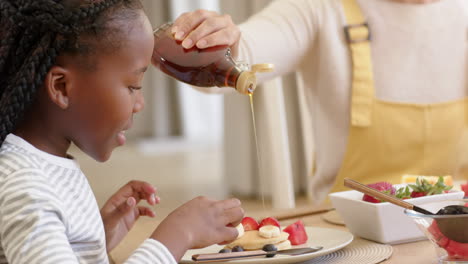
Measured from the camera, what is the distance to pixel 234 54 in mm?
1407

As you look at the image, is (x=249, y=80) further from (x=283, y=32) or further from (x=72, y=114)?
(x=283, y=32)

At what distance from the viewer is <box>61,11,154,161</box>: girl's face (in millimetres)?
918

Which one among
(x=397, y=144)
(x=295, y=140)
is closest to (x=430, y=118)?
(x=397, y=144)

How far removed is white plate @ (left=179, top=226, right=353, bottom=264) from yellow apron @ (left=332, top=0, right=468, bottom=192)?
2.07 feet

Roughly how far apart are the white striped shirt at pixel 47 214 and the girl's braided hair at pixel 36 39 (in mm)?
52

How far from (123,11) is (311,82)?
1.03 metres

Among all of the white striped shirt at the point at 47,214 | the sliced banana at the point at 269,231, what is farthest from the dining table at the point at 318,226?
the white striped shirt at the point at 47,214

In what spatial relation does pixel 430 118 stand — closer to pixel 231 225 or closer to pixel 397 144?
pixel 397 144

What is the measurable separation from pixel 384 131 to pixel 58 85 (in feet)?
3.46

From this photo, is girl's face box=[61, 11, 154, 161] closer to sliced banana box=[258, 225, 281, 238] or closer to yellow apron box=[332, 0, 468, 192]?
sliced banana box=[258, 225, 281, 238]

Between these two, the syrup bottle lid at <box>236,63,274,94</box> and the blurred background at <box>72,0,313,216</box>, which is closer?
the syrup bottle lid at <box>236,63,274,94</box>

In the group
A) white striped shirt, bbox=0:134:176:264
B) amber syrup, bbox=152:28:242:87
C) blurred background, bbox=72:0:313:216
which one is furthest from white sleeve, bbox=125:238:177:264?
blurred background, bbox=72:0:313:216

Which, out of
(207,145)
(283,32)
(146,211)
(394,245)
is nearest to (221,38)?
(146,211)

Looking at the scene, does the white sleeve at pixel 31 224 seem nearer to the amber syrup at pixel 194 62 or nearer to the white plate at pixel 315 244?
the white plate at pixel 315 244
